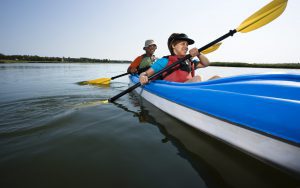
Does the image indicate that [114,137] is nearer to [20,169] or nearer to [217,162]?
[20,169]

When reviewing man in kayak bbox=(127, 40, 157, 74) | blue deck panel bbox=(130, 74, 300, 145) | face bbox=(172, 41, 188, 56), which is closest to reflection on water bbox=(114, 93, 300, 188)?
blue deck panel bbox=(130, 74, 300, 145)

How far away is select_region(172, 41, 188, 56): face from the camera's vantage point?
13.1 ft

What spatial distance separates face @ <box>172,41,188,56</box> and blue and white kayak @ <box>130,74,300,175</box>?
5.12 feet

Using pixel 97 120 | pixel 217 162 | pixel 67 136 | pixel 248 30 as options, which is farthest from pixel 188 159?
pixel 248 30

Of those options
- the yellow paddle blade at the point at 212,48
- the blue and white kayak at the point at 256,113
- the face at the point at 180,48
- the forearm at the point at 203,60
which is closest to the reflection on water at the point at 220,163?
the blue and white kayak at the point at 256,113

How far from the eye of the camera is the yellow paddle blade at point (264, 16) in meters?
3.59

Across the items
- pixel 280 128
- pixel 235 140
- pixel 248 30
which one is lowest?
pixel 235 140

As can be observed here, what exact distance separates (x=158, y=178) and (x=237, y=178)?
812 mm

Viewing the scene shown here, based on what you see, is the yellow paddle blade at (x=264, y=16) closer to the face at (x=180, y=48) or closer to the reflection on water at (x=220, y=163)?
the face at (x=180, y=48)

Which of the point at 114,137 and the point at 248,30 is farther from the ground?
the point at 248,30

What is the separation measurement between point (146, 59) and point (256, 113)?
560 cm

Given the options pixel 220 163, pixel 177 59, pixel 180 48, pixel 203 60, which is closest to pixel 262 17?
pixel 203 60

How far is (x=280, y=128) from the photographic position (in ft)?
5.30

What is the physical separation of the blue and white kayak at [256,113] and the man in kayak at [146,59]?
14.6ft
